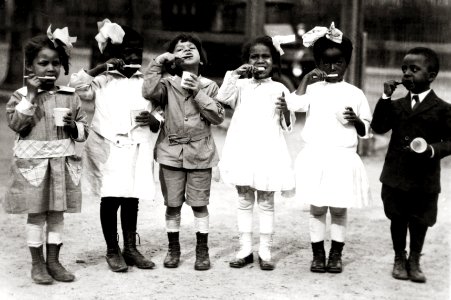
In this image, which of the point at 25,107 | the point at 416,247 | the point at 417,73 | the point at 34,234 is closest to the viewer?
the point at 25,107

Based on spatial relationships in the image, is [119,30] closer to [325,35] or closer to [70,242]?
[325,35]

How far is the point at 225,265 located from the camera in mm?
4180

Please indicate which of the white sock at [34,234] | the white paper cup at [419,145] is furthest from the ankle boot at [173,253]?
the white paper cup at [419,145]

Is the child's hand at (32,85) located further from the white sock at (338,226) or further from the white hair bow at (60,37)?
the white sock at (338,226)

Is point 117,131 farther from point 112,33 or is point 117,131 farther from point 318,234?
point 318,234

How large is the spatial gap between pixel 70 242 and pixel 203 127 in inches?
57.1

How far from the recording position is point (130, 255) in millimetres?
4125

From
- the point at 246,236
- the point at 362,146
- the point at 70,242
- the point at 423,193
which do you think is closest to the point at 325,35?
the point at 423,193

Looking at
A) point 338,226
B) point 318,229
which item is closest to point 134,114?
point 318,229

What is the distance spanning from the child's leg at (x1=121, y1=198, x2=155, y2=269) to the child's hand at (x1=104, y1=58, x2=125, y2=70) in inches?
34.6

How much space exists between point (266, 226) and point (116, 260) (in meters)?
1.02

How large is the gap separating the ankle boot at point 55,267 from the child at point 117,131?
12.6 inches

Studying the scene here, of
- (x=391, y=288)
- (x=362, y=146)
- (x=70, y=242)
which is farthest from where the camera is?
(x=362, y=146)

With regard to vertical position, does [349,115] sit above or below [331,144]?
above
